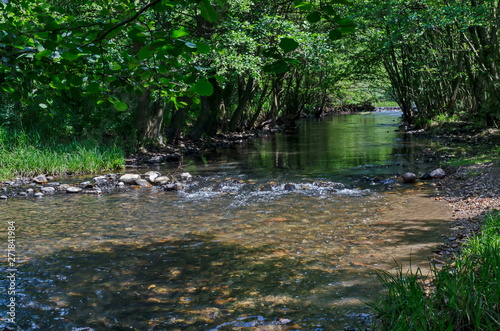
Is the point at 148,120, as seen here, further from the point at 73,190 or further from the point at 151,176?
the point at 73,190

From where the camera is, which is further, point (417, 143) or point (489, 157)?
point (417, 143)

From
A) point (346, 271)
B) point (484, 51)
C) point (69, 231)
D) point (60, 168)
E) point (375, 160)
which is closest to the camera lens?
point (346, 271)

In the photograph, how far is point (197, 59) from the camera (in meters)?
16.1

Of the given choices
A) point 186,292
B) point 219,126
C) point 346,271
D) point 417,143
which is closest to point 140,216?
point 186,292

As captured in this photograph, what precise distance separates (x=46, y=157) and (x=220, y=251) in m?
9.76

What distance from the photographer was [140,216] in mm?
8812

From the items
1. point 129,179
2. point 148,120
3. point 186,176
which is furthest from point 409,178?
point 148,120

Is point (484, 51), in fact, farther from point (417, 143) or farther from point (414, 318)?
point (414, 318)

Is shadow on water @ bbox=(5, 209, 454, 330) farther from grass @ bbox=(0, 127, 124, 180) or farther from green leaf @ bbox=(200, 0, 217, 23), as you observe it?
grass @ bbox=(0, 127, 124, 180)

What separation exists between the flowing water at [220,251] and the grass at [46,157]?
320cm

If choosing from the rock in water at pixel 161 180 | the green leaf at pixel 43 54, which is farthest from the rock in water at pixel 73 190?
the green leaf at pixel 43 54

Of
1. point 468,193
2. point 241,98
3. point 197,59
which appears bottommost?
point 468,193

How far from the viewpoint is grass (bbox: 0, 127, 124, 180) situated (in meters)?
13.3

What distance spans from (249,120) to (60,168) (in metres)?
17.2
